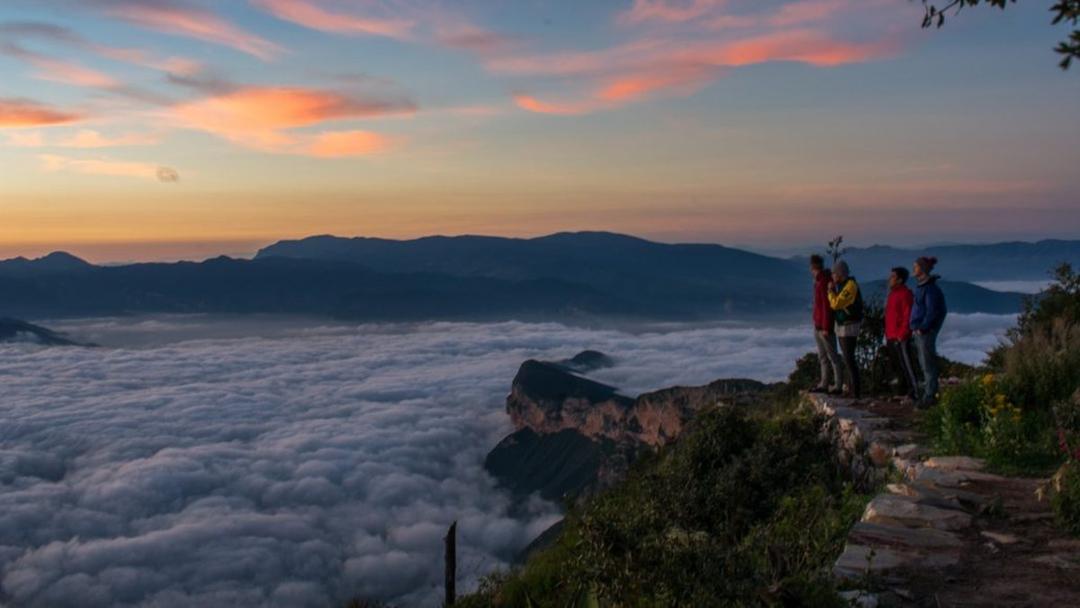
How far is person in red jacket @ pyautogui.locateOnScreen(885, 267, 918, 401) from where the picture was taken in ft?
33.6

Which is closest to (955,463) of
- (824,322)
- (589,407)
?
(824,322)

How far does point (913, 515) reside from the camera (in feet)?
18.2

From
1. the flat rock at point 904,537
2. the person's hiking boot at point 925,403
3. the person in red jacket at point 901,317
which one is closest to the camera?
the flat rock at point 904,537

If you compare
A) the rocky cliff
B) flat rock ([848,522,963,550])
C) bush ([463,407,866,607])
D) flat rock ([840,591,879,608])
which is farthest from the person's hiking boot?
the rocky cliff

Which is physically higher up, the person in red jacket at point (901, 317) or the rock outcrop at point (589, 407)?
the person in red jacket at point (901, 317)

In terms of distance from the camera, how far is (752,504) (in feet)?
25.6

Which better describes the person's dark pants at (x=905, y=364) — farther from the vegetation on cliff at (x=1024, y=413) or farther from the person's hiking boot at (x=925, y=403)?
the vegetation on cliff at (x=1024, y=413)

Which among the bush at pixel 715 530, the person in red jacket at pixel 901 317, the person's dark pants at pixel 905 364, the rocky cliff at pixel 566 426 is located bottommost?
the rocky cliff at pixel 566 426

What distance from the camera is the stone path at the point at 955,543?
168 inches

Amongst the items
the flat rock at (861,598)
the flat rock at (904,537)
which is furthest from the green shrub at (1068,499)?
the flat rock at (861,598)

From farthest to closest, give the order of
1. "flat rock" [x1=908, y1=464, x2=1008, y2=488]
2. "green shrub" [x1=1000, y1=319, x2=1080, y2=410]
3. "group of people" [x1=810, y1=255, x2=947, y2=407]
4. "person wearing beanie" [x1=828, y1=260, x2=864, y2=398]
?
"person wearing beanie" [x1=828, y1=260, x2=864, y2=398] → "group of people" [x1=810, y1=255, x2=947, y2=407] → "green shrub" [x1=1000, y1=319, x2=1080, y2=410] → "flat rock" [x1=908, y1=464, x2=1008, y2=488]

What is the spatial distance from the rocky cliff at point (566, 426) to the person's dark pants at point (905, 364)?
3109 inches

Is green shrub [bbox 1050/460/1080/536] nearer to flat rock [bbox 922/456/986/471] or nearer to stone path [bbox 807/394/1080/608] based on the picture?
stone path [bbox 807/394/1080/608]

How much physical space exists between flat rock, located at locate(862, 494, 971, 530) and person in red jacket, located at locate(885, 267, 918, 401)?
486 cm
